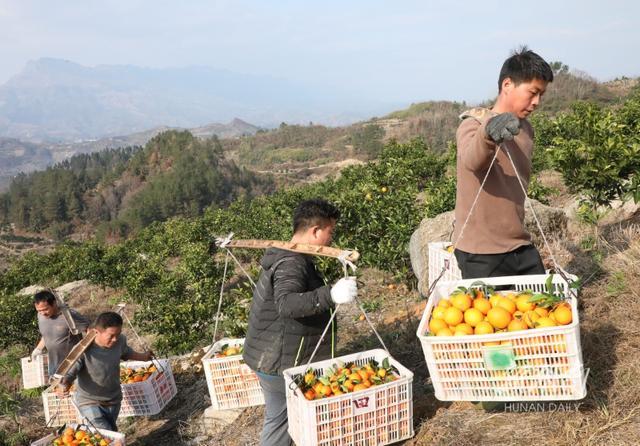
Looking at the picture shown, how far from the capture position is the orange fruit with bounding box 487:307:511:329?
2475 millimetres

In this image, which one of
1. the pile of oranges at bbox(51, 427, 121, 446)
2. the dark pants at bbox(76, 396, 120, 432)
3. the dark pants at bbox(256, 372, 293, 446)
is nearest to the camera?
the dark pants at bbox(256, 372, 293, 446)

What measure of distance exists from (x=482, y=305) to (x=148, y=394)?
4.05 metres

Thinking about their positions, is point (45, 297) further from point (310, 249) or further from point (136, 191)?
point (136, 191)

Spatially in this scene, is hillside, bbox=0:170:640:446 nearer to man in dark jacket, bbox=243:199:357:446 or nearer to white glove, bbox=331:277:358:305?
man in dark jacket, bbox=243:199:357:446

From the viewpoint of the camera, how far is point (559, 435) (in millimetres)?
2803

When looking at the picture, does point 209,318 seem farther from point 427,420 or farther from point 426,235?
point 427,420

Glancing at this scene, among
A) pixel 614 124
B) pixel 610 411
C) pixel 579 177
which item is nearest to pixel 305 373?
pixel 610 411

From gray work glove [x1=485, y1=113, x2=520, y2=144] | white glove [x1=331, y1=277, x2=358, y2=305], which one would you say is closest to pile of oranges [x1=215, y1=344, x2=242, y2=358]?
white glove [x1=331, y1=277, x2=358, y2=305]

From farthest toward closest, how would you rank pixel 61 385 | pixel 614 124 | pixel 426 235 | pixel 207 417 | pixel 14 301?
pixel 14 301 → pixel 426 235 → pixel 614 124 → pixel 207 417 → pixel 61 385

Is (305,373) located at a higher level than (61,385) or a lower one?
higher

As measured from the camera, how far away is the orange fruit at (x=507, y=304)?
2.55 metres

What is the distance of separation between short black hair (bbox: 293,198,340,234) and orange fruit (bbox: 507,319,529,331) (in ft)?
3.96

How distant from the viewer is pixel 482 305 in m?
2.62

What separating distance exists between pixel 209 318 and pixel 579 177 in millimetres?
7490
